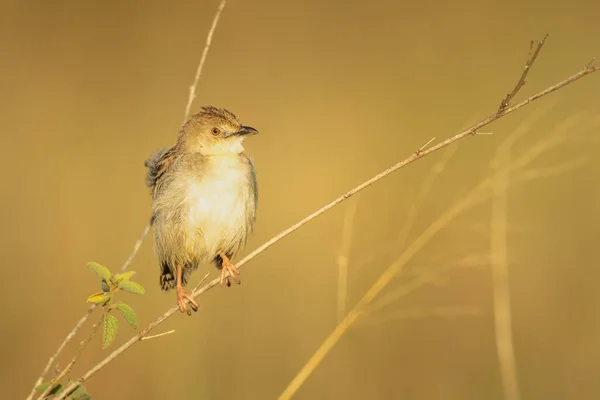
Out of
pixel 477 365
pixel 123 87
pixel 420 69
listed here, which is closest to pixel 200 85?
pixel 123 87

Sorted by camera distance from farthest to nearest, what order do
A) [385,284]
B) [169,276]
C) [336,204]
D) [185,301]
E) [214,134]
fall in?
[169,276], [214,134], [185,301], [385,284], [336,204]

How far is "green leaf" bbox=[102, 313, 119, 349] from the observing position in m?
2.69

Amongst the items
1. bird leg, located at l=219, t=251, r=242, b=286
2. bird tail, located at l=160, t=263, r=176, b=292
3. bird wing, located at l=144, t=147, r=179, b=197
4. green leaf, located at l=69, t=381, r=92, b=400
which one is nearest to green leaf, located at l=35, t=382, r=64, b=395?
green leaf, located at l=69, t=381, r=92, b=400

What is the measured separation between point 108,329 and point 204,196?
1.66 meters

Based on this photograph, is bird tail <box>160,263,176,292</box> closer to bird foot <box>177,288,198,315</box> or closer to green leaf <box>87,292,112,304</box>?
bird foot <box>177,288,198,315</box>

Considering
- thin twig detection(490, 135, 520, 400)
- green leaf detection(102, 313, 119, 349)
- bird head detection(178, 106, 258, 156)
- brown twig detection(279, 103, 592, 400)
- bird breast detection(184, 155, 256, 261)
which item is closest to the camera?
green leaf detection(102, 313, 119, 349)

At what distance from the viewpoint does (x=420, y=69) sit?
980cm

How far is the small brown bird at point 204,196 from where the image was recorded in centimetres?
435

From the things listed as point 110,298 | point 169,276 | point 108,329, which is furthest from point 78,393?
point 169,276

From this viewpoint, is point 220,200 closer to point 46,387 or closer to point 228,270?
point 228,270

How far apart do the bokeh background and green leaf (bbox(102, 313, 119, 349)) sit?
1482mm

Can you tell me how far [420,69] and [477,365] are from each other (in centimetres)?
444

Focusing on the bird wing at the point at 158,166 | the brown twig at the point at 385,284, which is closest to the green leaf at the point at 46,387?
the brown twig at the point at 385,284

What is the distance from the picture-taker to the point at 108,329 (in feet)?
9.01
